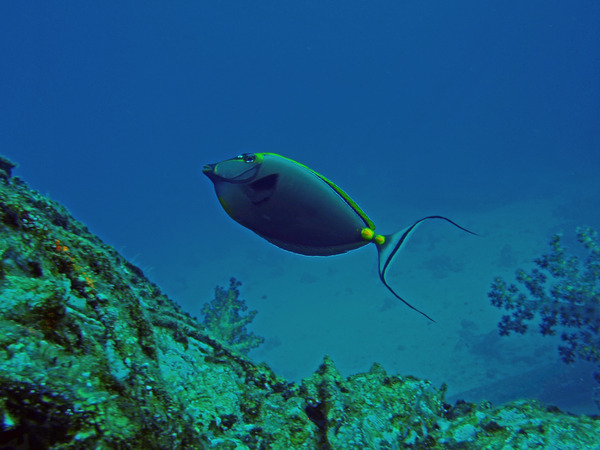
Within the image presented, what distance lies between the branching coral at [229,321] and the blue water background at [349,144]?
417 cm

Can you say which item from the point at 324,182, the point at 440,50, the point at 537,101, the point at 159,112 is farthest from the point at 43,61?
the point at 324,182

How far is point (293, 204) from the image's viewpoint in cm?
134

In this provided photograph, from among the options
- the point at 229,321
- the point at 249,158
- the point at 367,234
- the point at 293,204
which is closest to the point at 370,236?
the point at 367,234

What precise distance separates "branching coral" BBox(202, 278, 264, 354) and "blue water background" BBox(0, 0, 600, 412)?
4.17 meters

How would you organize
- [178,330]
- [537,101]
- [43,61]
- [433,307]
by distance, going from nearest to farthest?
[178,330]
[433,307]
[537,101]
[43,61]

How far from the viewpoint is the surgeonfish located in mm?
1335

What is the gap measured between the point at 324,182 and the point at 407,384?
4.47 feet

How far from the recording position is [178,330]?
1.82 metres

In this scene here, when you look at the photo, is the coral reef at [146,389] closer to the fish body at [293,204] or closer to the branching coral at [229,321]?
the fish body at [293,204]

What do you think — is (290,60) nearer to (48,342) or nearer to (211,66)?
(211,66)

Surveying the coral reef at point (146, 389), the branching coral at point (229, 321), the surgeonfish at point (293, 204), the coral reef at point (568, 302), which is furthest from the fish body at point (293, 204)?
the coral reef at point (568, 302)

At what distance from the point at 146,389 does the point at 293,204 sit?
0.78 metres

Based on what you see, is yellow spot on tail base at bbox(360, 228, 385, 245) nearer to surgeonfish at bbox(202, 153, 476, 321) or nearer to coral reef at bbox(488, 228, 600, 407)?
surgeonfish at bbox(202, 153, 476, 321)

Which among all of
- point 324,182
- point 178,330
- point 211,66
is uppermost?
point 211,66
